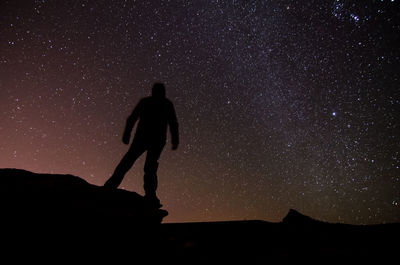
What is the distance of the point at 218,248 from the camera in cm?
197

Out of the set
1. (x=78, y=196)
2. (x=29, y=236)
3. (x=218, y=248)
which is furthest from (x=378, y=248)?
(x=78, y=196)

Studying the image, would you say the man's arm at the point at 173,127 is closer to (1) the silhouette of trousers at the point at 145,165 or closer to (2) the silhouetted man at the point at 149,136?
(2) the silhouetted man at the point at 149,136

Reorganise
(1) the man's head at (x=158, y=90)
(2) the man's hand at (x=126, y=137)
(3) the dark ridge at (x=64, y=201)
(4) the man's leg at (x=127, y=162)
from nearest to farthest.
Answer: (3) the dark ridge at (x=64, y=201), (4) the man's leg at (x=127, y=162), (1) the man's head at (x=158, y=90), (2) the man's hand at (x=126, y=137)

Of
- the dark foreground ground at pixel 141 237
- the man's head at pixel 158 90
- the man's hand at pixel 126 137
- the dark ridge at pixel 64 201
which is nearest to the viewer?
the dark foreground ground at pixel 141 237

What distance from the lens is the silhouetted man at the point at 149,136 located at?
3.84 m

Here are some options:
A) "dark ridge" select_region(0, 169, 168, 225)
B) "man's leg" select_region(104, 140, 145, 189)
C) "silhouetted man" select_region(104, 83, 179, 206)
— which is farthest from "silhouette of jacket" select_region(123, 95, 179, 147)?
"dark ridge" select_region(0, 169, 168, 225)

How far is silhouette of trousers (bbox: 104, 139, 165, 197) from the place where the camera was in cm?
382

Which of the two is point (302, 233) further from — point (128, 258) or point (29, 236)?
point (29, 236)

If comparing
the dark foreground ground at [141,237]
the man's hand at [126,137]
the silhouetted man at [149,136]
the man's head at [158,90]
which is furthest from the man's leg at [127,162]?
the man's head at [158,90]

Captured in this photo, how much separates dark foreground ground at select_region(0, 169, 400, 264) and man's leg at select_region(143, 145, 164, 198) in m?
0.79

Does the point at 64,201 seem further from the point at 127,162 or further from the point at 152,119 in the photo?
the point at 152,119

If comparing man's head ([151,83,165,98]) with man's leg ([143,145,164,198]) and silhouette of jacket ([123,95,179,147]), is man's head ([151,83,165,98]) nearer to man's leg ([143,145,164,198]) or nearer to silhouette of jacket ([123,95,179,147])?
silhouette of jacket ([123,95,179,147])

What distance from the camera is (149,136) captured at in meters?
3.88

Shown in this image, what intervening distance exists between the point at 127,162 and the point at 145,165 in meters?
0.30
